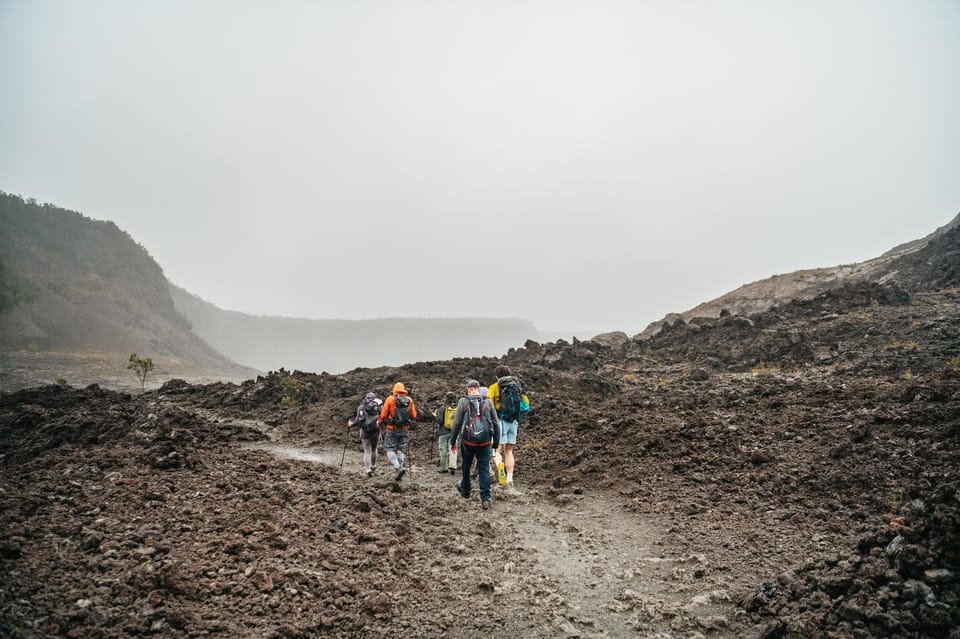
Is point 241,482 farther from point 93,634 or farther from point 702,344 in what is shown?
point 702,344

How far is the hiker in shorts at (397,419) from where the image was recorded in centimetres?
913

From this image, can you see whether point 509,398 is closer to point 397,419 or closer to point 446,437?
point 397,419

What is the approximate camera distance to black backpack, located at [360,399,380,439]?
32.0 feet

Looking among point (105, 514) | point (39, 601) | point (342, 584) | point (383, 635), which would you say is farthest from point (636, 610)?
point (105, 514)

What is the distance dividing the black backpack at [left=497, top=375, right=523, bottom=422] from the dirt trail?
153 cm

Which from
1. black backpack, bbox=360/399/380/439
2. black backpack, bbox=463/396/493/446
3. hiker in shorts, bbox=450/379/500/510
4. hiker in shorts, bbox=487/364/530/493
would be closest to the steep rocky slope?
hiker in shorts, bbox=487/364/530/493

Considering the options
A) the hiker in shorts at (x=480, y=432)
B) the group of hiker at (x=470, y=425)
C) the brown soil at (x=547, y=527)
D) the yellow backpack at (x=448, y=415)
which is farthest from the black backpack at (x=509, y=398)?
the yellow backpack at (x=448, y=415)

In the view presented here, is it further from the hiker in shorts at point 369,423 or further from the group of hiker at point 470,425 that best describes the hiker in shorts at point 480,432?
the hiker in shorts at point 369,423

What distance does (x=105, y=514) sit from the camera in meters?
5.51

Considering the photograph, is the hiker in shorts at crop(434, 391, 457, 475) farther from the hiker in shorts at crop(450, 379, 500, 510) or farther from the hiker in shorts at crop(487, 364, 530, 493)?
the hiker in shorts at crop(450, 379, 500, 510)

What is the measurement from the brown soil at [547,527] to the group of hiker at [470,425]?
0.50 metres

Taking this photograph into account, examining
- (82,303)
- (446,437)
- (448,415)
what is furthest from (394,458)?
(82,303)

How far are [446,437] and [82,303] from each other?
62.4 m

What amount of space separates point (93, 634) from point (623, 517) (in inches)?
262
